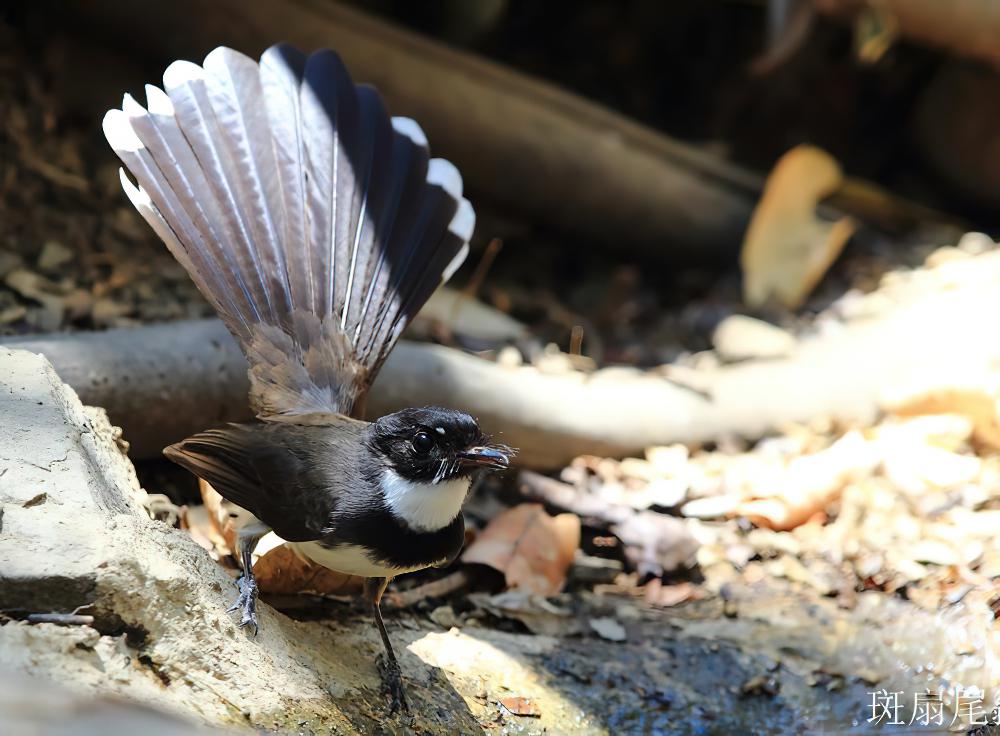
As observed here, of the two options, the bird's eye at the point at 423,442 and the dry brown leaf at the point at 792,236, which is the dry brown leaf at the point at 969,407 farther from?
the bird's eye at the point at 423,442

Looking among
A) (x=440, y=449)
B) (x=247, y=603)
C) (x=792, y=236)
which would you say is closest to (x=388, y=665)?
(x=247, y=603)

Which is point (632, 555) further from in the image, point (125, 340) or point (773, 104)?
point (773, 104)

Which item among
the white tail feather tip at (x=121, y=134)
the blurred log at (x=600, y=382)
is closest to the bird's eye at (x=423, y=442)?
the blurred log at (x=600, y=382)

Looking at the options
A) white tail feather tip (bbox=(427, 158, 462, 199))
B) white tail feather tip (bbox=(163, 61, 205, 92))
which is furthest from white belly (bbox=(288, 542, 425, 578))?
white tail feather tip (bbox=(163, 61, 205, 92))

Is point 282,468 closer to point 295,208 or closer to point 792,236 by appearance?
point 295,208

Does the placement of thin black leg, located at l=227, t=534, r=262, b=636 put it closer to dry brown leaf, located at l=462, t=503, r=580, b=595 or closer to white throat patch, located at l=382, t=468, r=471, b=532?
white throat patch, located at l=382, t=468, r=471, b=532

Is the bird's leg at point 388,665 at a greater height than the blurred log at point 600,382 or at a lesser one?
lesser

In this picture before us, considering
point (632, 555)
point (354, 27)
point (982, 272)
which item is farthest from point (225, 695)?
point (982, 272)
